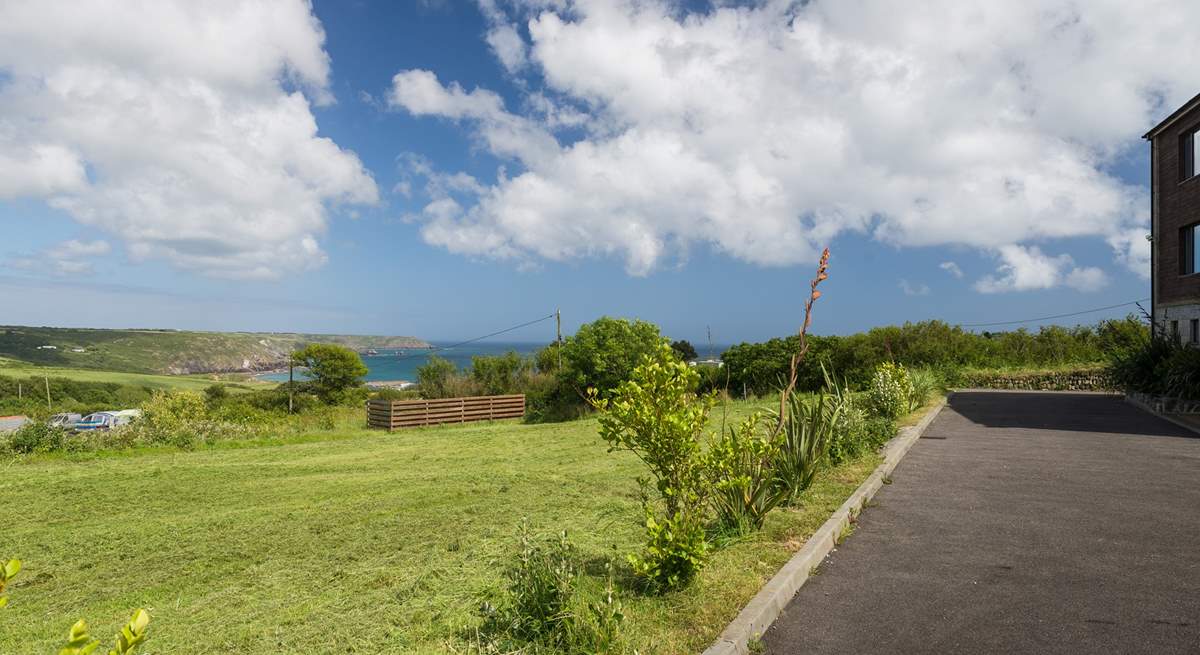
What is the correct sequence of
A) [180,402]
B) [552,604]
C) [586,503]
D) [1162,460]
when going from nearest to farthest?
[552,604] < [586,503] < [1162,460] < [180,402]

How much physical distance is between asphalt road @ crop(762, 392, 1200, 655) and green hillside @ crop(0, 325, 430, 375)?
109 meters

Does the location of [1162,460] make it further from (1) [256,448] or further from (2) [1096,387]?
(1) [256,448]

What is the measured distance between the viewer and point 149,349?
11500 centimetres

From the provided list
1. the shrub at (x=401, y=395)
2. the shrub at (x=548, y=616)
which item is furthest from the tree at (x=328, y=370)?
the shrub at (x=548, y=616)

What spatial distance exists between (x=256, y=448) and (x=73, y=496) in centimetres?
660

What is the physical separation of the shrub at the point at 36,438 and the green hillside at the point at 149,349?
305 feet

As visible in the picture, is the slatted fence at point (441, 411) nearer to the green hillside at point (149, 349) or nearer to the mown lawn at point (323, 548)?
the mown lawn at point (323, 548)

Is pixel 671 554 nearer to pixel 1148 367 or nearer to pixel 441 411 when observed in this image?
pixel 1148 367

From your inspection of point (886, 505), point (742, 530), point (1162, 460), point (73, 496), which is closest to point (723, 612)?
point (742, 530)

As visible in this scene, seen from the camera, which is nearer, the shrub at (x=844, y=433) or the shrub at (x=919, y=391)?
the shrub at (x=844, y=433)

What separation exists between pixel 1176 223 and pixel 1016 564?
1969 centimetres

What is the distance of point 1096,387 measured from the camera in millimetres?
21984

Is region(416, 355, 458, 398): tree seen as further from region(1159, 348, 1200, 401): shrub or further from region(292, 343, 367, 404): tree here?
region(1159, 348, 1200, 401): shrub

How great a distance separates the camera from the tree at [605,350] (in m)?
26.6
